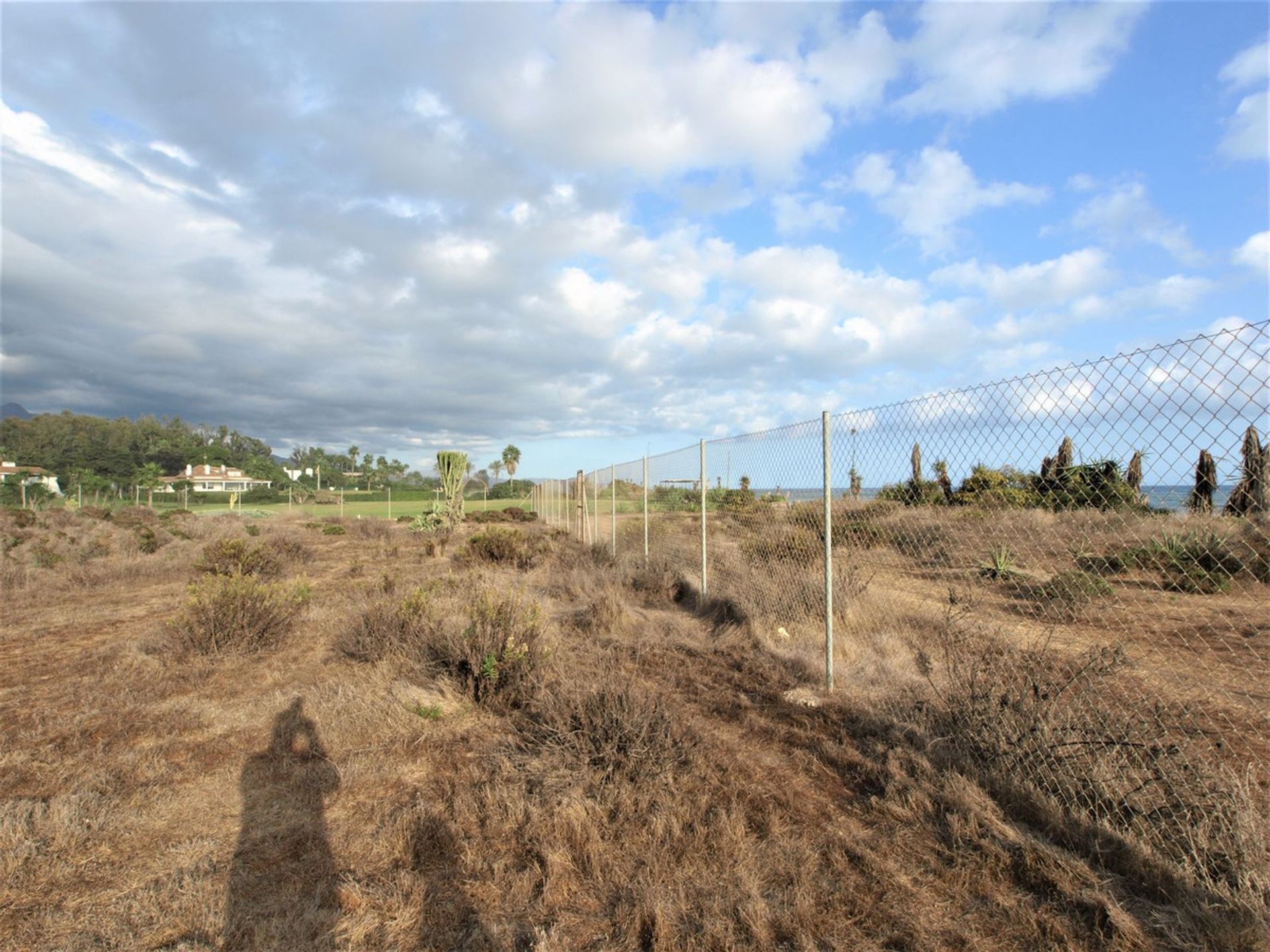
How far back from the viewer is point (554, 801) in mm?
3094

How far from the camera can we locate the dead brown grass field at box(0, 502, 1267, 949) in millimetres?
2314

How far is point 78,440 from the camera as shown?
62031 mm

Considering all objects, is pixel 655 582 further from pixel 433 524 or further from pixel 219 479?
pixel 219 479

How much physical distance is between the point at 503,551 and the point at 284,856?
10742 millimetres

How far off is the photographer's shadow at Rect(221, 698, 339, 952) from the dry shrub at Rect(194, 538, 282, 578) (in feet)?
23.2

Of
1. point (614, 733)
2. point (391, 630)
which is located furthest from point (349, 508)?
point (614, 733)

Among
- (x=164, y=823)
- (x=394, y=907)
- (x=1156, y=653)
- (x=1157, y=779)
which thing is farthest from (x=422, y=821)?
(x=1156, y=653)

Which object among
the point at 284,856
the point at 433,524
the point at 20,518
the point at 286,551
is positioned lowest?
the point at 284,856

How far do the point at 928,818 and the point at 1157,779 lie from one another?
0.94 meters

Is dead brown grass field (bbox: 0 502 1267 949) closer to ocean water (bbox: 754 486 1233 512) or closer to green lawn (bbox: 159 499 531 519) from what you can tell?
ocean water (bbox: 754 486 1233 512)

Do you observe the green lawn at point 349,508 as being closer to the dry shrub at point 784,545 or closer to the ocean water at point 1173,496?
the dry shrub at point 784,545

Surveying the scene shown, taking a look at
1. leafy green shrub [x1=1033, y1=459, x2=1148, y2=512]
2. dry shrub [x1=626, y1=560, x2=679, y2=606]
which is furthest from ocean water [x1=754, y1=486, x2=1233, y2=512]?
dry shrub [x1=626, y1=560, x2=679, y2=606]

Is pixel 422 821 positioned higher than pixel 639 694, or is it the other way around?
pixel 639 694

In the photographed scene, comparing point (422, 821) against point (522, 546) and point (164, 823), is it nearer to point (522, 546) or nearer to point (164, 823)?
point (164, 823)
